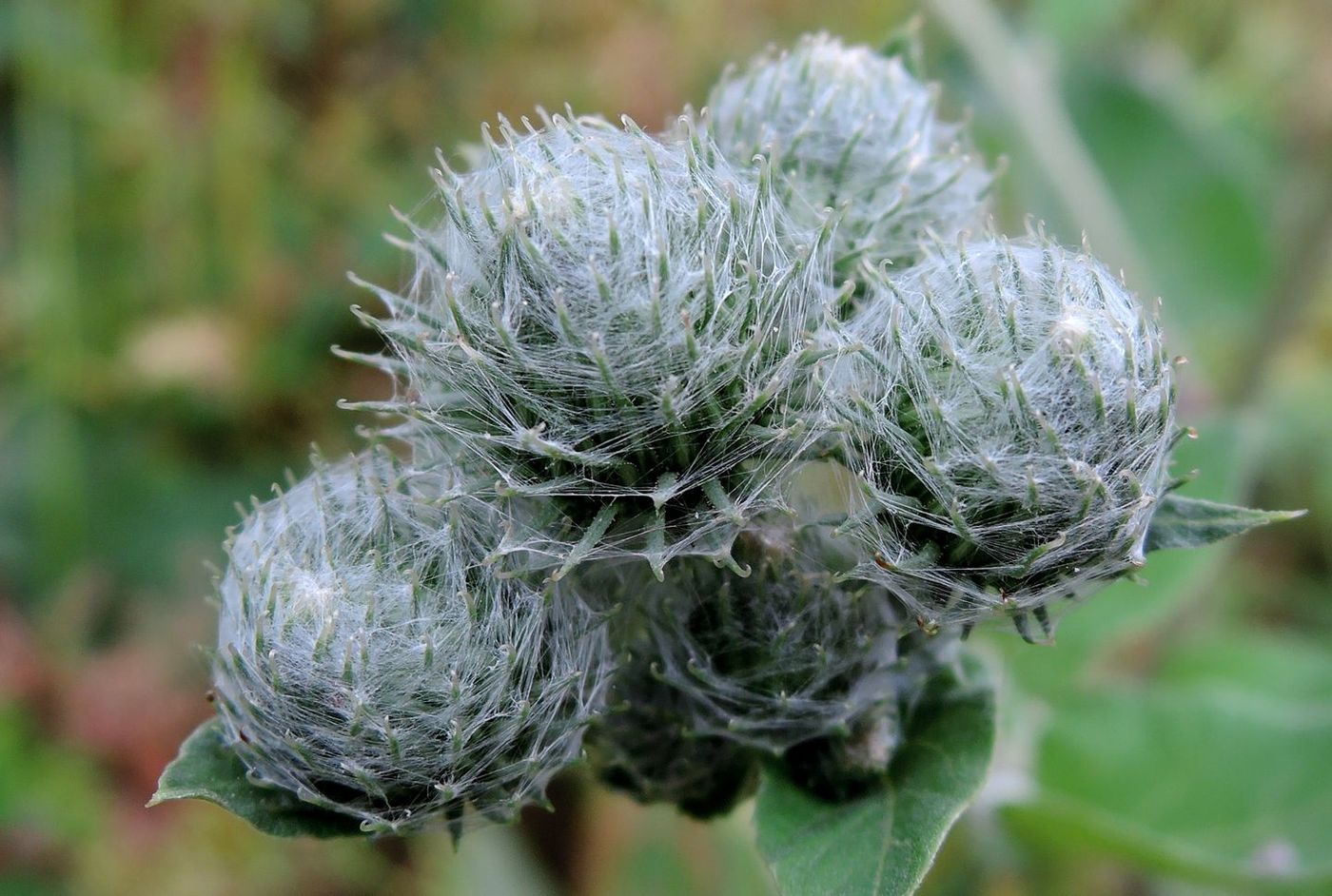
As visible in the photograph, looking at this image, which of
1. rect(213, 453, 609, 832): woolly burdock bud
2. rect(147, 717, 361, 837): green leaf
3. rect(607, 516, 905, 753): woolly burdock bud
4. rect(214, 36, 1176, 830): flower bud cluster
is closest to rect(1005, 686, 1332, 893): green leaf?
rect(607, 516, 905, 753): woolly burdock bud

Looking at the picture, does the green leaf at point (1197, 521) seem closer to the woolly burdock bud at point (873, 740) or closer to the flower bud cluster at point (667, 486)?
the flower bud cluster at point (667, 486)

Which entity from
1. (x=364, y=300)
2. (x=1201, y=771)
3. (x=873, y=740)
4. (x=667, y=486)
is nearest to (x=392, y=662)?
(x=667, y=486)

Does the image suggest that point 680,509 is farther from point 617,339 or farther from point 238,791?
point 238,791

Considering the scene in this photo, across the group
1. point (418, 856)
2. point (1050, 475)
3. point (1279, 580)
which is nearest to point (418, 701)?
point (1050, 475)

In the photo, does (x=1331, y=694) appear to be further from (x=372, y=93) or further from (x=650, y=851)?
(x=372, y=93)

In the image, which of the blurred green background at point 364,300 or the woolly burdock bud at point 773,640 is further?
the blurred green background at point 364,300

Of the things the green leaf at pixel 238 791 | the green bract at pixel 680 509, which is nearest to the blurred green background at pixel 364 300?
the green bract at pixel 680 509

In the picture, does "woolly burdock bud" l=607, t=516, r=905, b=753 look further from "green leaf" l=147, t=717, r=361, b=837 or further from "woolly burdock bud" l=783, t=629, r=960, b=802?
"green leaf" l=147, t=717, r=361, b=837
